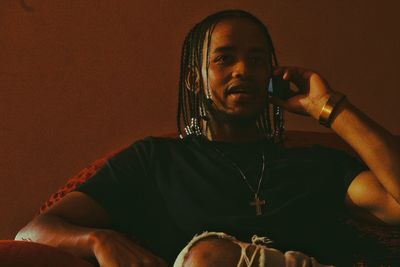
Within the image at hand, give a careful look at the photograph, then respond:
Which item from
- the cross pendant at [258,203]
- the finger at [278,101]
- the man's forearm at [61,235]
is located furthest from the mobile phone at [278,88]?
the man's forearm at [61,235]

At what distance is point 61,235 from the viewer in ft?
3.81

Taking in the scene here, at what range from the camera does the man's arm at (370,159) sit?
1.30 m

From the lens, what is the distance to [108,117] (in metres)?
2.24

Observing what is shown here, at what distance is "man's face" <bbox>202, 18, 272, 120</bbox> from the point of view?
1.48m

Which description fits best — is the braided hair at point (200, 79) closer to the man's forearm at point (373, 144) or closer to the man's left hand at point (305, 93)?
the man's left hand at point (305, 93)

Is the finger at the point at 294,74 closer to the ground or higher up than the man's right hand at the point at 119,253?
higher up

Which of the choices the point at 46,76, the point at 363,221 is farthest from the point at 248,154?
the point at 46,76

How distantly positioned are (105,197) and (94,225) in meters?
0.06

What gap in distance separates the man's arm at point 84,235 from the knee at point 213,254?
0.27ft

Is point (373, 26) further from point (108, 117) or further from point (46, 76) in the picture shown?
point (46, 76)

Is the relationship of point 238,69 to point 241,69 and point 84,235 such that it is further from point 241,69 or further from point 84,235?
point 84,235

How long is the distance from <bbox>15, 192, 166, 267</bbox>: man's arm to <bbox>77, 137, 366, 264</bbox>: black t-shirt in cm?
3

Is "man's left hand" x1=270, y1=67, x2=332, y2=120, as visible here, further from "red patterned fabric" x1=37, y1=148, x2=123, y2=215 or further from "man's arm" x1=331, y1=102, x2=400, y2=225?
"red patterned fabric" x1=37, y1=148, x2=123, y2=215

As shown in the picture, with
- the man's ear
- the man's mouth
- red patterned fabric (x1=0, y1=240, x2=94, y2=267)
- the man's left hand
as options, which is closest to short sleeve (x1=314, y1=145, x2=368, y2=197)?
the man's left hand
